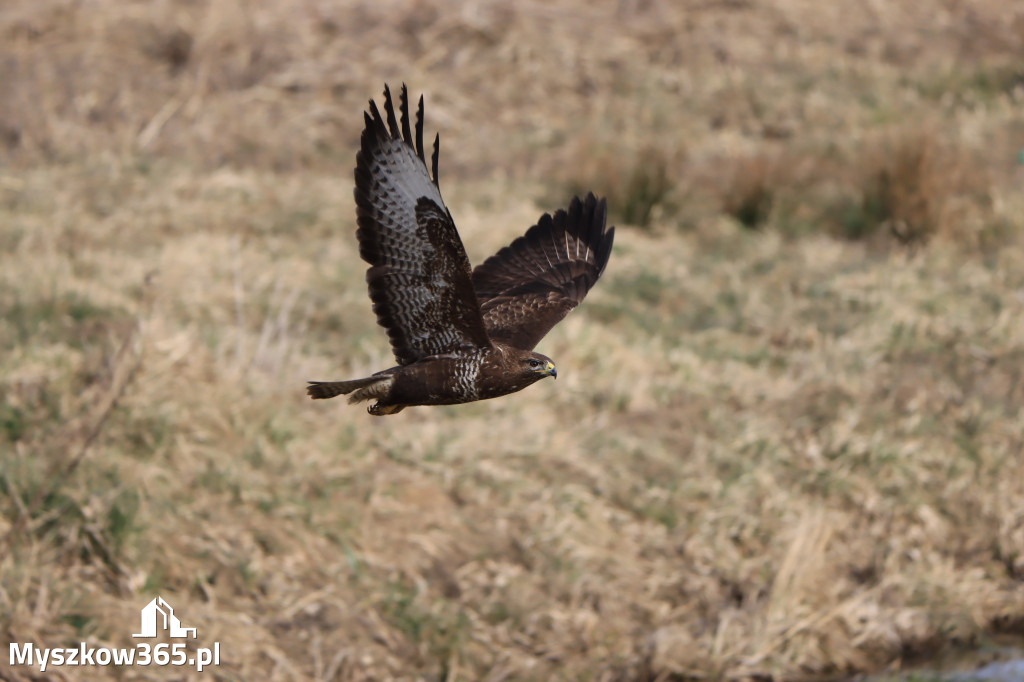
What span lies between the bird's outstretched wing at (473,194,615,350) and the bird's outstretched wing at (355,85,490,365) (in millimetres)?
1026

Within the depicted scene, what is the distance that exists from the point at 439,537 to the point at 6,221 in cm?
453

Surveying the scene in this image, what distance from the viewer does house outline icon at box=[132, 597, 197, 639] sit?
5.52 metres

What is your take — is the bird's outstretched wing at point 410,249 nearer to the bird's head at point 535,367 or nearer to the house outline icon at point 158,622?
the bird's head at point 535,367

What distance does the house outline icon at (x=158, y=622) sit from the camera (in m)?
5.52

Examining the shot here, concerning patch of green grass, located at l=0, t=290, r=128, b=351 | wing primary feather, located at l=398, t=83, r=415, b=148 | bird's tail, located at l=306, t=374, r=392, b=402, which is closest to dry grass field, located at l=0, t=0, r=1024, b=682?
patch of green grass, located at l=0, t=290, r=128, b=351

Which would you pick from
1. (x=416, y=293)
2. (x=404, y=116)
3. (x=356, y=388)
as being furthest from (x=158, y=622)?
(x=404, y=116)

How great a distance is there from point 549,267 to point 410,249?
1.65 meters

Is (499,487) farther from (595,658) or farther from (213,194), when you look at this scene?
(213,194)

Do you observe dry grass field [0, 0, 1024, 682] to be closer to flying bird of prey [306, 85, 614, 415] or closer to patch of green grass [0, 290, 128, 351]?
patch of green grass [0, 290, 128, 351]

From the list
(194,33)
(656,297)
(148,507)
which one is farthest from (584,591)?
(194,33)

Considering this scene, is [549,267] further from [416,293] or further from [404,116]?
[404,116]

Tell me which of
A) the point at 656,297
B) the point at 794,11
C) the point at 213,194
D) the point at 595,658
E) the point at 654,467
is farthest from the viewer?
the point at 794,11

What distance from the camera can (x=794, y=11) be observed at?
591 inches

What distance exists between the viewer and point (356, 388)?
4133mm
